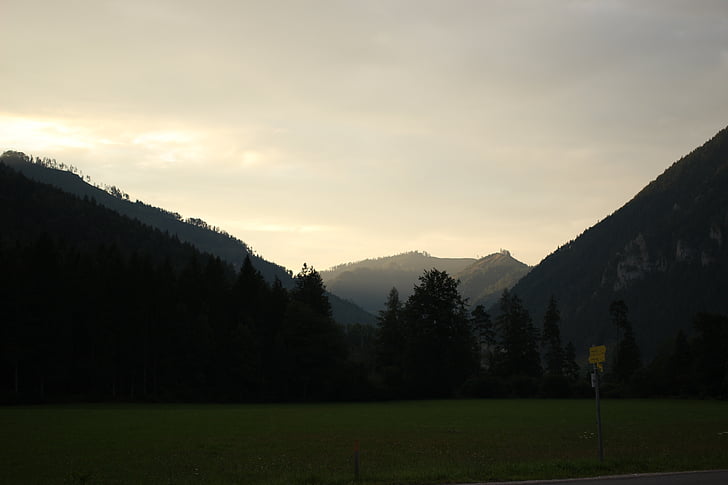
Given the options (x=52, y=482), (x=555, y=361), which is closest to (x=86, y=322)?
(x=52, y=482)

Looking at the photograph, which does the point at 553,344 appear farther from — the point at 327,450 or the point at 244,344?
the point at 327,450

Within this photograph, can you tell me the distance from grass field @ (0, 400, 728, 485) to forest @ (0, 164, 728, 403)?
2870 cm

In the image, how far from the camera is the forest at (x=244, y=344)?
75.1 meters

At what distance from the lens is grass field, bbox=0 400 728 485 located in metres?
20.8

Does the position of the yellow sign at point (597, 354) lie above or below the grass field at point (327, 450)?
above

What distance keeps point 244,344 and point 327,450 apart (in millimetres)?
62484

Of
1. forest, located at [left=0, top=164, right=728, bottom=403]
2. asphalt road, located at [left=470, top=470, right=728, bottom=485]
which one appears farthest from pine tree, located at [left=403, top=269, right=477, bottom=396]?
asphalt road, located at [left=470, top=470, right=728, bottom=485]

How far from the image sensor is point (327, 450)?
29656mm

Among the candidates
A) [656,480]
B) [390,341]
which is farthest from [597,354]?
[390,341]

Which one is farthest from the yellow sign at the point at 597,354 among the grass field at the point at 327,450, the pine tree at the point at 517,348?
the pine tree at the point at 517,348

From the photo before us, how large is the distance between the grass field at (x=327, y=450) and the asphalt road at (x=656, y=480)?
1101mm

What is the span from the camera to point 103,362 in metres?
78.9

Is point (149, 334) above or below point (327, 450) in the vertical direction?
above

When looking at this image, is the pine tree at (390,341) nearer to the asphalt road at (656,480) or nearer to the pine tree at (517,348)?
the pine tree at (517,348)
